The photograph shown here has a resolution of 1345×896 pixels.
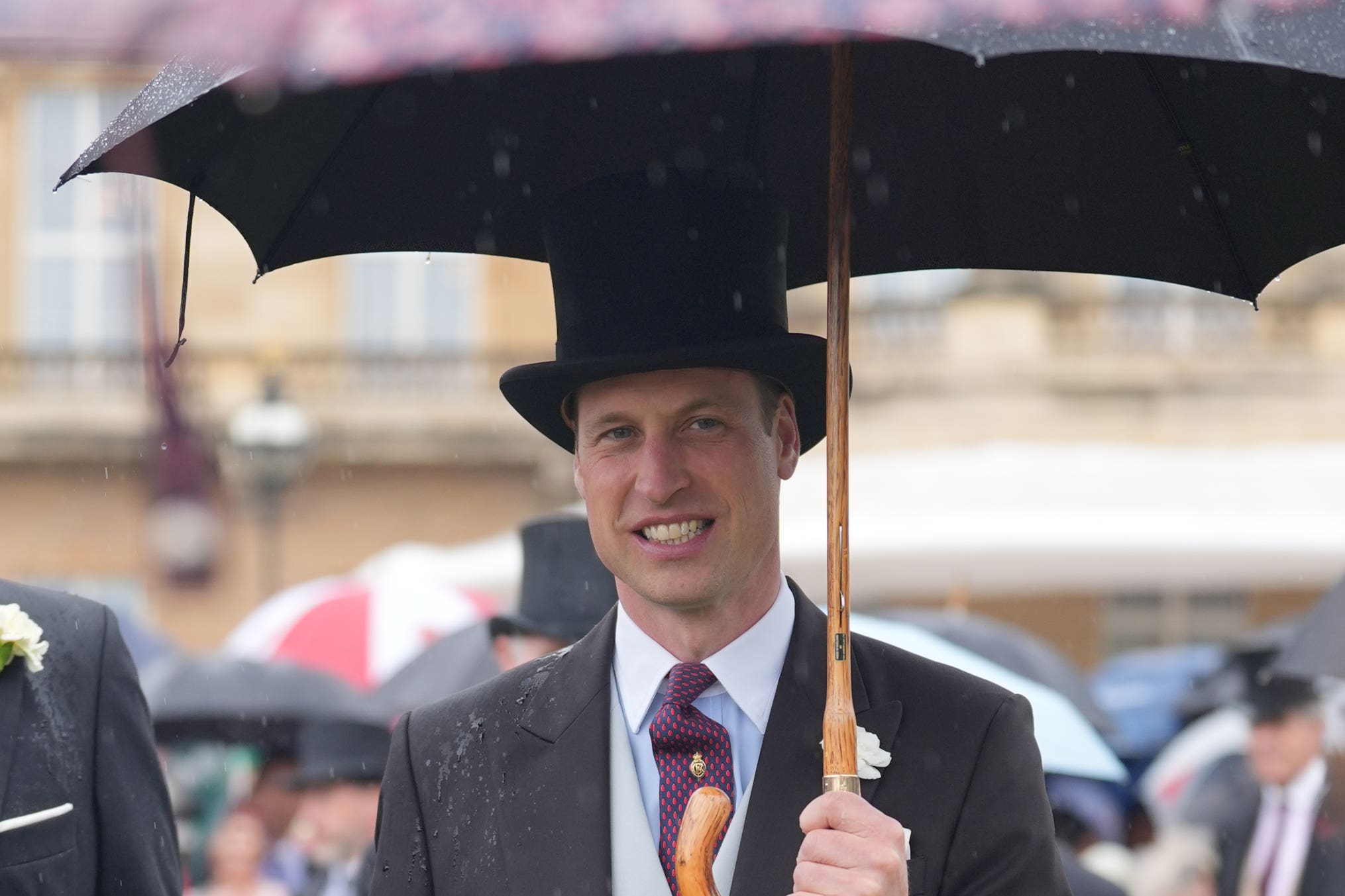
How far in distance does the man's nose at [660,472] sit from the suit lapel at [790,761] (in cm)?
31

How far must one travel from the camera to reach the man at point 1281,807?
24.1ft

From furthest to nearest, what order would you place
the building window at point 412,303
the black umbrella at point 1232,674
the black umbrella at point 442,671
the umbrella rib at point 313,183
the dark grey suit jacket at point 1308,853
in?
1. the building window at point 412,303
2. the black umbrella at point 1232,674
3. the dark grey suit jacket at point 1308,853
4. the black umbrella at point 442,671
5. the umbrella rib at point 313,183

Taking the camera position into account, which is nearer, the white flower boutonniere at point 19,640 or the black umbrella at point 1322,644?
the white flower boutonniere at point 19,640

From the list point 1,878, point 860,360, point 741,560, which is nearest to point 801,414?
point 741,560

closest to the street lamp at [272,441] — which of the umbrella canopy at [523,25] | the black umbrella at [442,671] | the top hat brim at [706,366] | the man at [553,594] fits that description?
the black umbrella at [442,671]

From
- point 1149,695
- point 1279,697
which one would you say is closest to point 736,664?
point 1279,697

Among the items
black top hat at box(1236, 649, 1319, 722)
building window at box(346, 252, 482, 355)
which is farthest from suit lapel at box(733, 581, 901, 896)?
building window at box(346, 252, 482, 355)

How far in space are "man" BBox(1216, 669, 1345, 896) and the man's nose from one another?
4701mm

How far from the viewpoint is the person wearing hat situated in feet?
18.7

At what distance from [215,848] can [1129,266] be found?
16.0 feet

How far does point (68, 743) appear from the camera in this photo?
3.57 metres

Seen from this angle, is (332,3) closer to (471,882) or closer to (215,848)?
(471,882)

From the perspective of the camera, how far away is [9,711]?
3549 millimetres

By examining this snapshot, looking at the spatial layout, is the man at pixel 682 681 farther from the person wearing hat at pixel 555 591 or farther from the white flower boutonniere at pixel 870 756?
the person wearing hat at pixel 555 591
